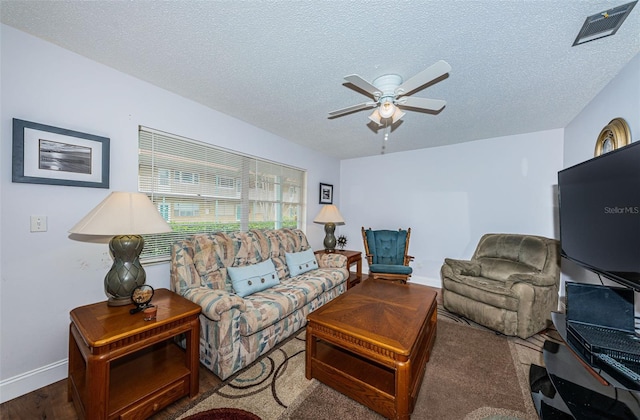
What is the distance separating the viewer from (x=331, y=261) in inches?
139

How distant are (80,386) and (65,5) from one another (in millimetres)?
2332

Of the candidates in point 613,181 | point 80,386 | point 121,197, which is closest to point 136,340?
point 80,386

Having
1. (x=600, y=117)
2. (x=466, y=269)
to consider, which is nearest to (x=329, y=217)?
(x=466, y=269)

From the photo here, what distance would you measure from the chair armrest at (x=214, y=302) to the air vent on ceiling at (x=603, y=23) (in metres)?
2.97

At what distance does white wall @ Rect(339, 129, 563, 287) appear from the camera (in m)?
3.39

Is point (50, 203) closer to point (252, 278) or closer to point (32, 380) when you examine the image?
point (32, 380)

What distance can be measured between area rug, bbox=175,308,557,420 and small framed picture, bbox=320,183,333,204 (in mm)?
2842

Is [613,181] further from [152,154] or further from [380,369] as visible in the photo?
[152,154]

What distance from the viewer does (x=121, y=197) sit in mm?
1619

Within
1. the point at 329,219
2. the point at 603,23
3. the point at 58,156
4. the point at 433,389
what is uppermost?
the point at 603,23

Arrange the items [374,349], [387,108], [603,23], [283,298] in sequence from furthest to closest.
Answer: [283,298]
[387,108]
[374,349]
[603,23]

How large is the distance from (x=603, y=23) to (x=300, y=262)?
10.6 ft

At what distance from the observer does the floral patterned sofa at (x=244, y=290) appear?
1.83m

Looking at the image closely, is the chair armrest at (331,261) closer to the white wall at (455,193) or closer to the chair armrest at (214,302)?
the white wall at (455,193)
